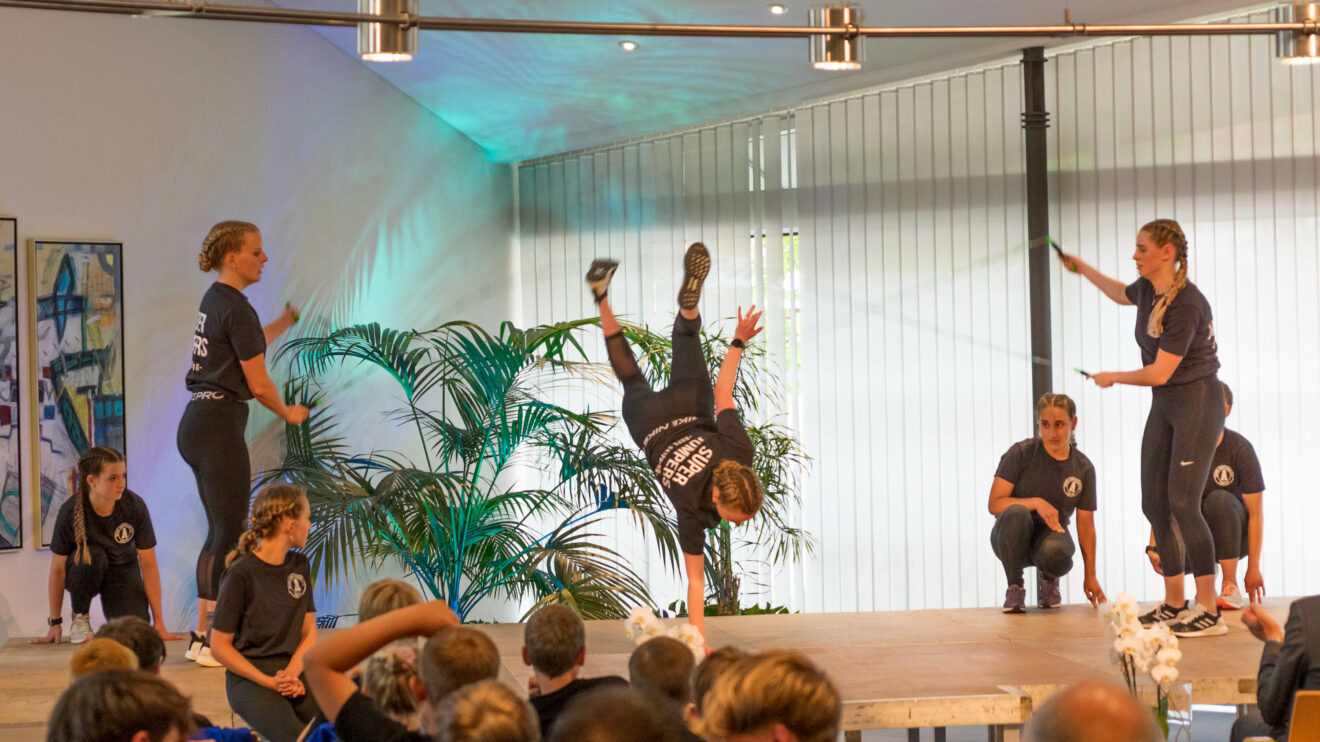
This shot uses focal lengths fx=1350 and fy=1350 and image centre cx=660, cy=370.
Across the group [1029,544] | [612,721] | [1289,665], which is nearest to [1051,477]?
[1029,544]

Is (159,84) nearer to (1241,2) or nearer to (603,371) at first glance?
(603,371)

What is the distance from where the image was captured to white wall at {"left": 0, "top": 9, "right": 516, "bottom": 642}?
18.9 ft

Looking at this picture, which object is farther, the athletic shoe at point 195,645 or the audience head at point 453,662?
the athletic shoe at point 195,645

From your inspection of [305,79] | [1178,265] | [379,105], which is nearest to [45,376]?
[305,79]

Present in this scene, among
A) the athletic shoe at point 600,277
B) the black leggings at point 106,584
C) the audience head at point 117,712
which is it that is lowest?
the black leggings at point 106,584

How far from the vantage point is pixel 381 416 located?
7.86 m

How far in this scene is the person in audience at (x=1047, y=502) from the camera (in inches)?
209

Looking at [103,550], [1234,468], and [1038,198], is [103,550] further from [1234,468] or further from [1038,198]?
[1038,198]

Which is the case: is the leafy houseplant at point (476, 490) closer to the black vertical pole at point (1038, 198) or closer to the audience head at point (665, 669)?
the black vertical pole at point (1038, 198)

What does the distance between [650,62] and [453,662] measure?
214 inches

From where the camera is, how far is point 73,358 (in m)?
5.85

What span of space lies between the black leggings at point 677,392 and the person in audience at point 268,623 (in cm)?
135

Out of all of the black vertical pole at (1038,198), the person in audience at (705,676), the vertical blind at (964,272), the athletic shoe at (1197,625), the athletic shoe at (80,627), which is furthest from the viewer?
the black vertical pole at (1038,198)

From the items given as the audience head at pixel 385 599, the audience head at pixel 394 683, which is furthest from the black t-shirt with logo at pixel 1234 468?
the audience head at pixel 394 683
